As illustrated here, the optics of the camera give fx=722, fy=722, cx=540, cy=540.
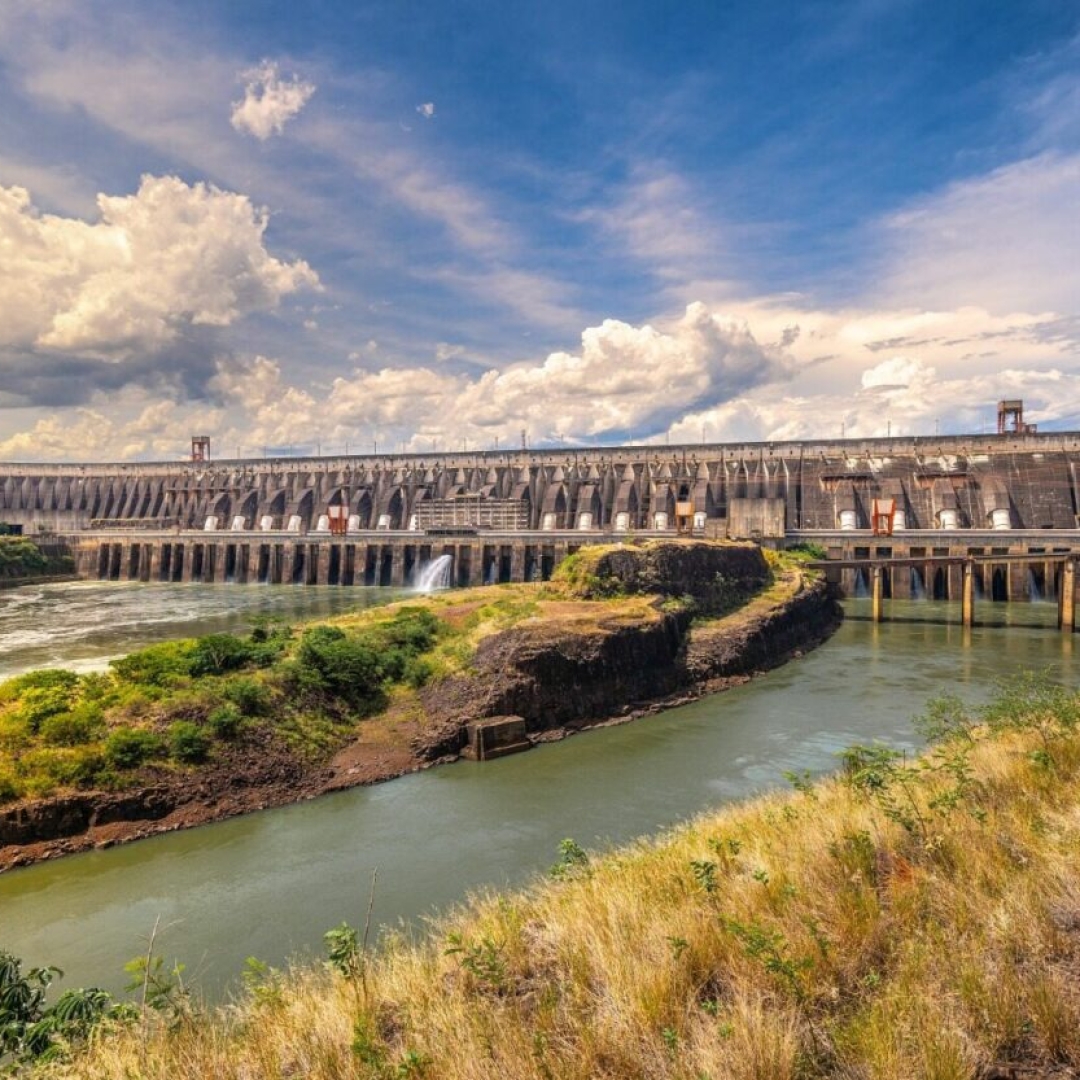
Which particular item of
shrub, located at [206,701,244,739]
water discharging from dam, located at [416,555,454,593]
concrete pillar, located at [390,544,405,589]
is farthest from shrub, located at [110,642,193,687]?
concrete pillar, located at [390,544,405,589]

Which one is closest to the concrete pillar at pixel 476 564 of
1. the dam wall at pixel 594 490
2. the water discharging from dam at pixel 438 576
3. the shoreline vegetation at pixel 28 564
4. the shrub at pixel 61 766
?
the water discharging from dam at pixel 438 576

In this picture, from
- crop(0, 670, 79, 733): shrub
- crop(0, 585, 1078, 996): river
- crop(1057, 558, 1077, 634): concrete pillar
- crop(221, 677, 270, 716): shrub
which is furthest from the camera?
crop(1057, 558, 1077, 634): concrete pillar

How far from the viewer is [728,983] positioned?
20.6ft

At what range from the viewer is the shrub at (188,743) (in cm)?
1703

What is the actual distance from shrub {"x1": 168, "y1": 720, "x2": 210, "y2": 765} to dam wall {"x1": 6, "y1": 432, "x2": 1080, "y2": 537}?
41.5m

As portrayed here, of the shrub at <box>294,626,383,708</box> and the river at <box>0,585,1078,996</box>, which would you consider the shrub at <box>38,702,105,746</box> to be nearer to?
the river at <box>0,585,1078,996</box>

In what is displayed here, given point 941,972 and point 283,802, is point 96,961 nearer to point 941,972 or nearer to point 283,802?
point 283,802

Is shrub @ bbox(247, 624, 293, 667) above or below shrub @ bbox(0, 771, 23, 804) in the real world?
above

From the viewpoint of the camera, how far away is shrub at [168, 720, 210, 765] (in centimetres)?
1703

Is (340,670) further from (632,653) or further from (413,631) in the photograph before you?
(632,653)

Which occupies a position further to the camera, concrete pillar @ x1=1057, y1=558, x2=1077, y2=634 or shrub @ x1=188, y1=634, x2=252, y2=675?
concrete pillar @ x1=1057, y1=558, x2=1077, y2=634

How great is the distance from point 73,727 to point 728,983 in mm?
16289

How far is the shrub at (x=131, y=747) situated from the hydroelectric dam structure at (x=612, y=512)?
3572 cm

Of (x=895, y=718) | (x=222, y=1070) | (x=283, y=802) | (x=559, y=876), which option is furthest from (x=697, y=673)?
(x=222, y=1070)
